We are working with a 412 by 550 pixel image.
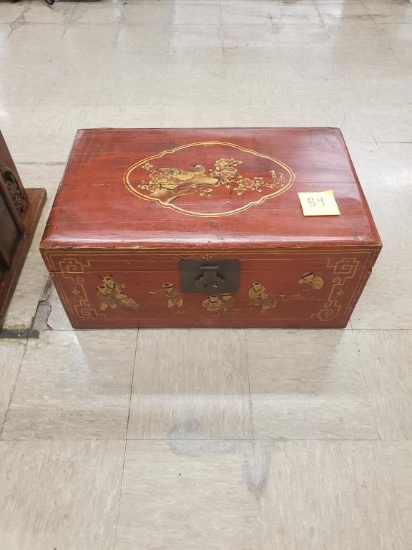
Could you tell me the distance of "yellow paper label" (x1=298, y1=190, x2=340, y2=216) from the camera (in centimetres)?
116

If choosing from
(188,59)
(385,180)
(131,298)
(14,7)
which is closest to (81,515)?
(131,298)

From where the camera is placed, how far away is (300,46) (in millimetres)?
2729

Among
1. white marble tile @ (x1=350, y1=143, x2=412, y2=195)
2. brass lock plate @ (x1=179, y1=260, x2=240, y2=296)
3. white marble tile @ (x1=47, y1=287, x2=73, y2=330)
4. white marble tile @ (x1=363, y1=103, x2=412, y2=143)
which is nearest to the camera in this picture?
brass lock plate @ (x1=179, y1=260, x2=240, y2=296)

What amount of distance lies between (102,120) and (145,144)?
94cm

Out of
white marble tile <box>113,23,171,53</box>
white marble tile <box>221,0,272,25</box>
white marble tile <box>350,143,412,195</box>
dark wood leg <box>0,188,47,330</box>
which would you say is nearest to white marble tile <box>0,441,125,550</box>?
dark wood leg <box>0,188,47,330</box>

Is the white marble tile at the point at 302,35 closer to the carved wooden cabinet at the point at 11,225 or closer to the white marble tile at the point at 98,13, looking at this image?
the white marble tile at the point at 98,13

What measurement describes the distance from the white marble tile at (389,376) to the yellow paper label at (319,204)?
437mm

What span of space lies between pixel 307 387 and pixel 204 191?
62cm

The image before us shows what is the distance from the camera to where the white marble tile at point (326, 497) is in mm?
1028

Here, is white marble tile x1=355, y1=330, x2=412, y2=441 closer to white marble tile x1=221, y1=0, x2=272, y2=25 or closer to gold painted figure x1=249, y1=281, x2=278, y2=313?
gold painted figure x1=249, y1=281, x2=278, y2=313

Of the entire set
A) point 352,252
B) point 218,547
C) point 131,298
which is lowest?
point 218,547

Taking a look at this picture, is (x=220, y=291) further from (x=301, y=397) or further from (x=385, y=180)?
(x=385, y=180)

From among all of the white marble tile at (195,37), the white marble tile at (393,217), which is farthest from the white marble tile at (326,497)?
the white marble tile at (195,37)

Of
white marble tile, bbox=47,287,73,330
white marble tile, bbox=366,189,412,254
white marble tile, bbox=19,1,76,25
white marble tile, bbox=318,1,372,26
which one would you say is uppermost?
white marble tile, bbox=19,1,76,25
